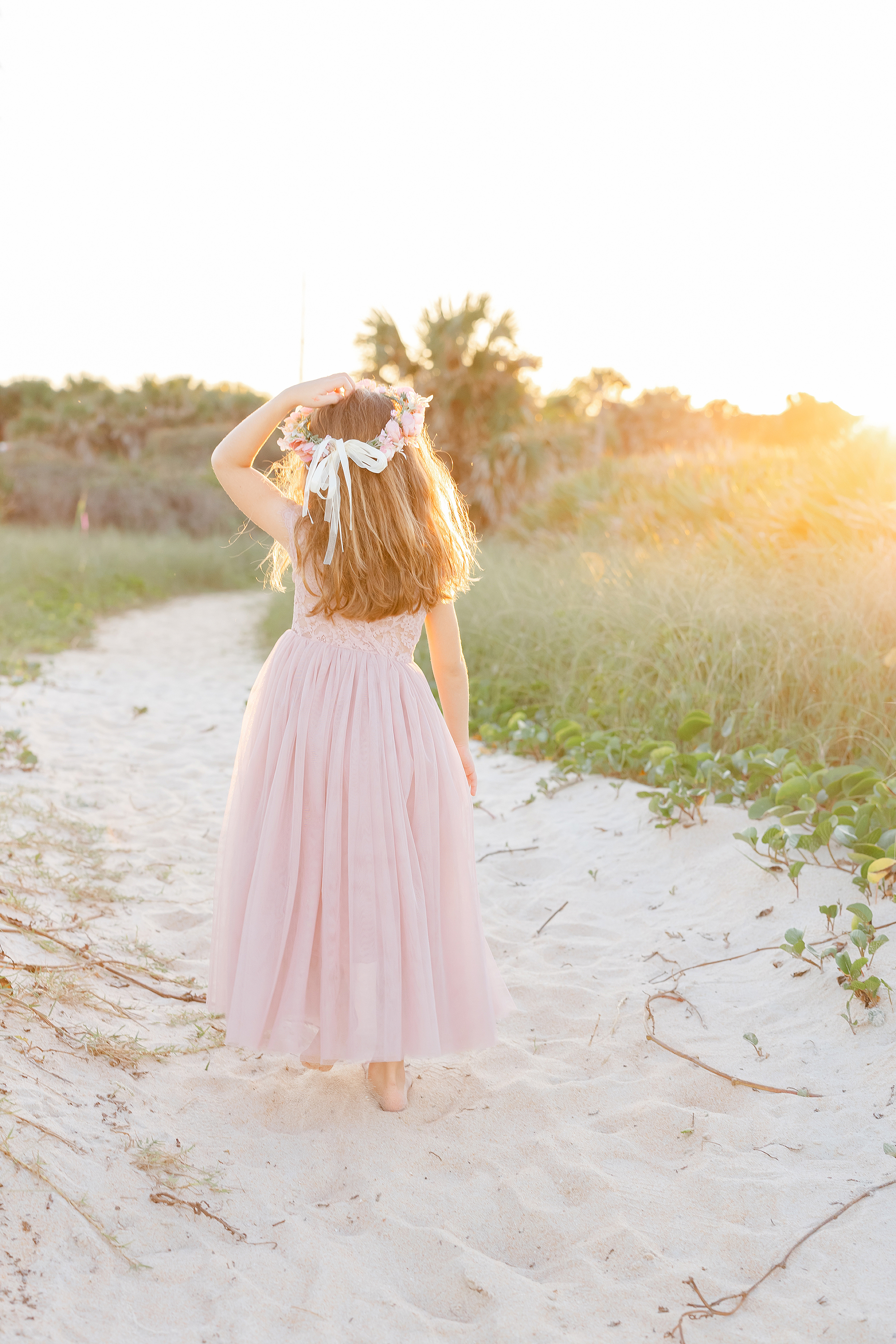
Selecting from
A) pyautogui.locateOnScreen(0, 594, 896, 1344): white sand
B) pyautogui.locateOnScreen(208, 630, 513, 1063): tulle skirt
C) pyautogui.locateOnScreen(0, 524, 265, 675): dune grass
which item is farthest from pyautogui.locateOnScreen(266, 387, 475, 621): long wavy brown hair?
pyautogui.locateOnScreen(0, 524, 265, 675): dune grass

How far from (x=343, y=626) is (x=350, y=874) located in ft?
1.88

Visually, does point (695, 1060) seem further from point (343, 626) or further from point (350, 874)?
point (343, 626)

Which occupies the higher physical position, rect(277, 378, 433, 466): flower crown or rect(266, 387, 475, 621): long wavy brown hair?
rect(277, 378, 433, 466): flower crown

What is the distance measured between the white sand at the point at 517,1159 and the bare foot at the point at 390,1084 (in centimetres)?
3

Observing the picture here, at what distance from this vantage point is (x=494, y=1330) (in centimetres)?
163

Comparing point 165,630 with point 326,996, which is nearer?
point 326,996

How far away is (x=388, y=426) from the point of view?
82.7 inches

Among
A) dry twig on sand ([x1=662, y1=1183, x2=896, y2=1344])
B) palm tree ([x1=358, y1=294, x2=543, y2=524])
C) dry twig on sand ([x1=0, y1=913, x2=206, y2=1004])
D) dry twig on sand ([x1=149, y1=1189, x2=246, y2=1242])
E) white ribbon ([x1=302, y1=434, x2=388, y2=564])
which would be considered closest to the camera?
dry twig on sand ([x1=662, y1=1183, x2=896, y2=1344])

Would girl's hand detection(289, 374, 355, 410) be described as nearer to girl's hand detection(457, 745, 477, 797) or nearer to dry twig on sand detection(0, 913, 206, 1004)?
girl's hand detection(457, 745, 477, 797)

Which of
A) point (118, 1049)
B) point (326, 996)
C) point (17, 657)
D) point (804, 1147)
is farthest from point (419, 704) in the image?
point (17, 657)

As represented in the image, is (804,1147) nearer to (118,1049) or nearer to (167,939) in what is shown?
(118,1049)

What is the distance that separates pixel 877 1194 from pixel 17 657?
289 inches

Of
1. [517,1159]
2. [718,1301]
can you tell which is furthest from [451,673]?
[718,1301]

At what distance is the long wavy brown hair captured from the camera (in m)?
2.11
